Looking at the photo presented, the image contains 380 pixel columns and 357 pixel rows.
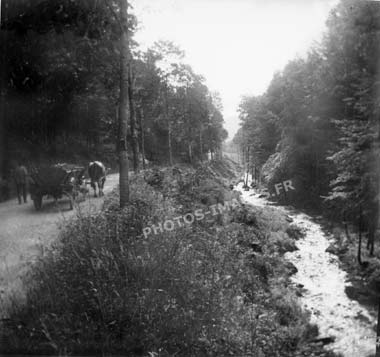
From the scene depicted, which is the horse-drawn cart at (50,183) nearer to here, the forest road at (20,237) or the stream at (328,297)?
the forest road at (20,237)

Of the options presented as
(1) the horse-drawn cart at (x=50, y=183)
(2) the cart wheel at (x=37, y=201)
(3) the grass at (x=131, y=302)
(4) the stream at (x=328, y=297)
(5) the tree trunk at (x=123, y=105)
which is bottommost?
(4) the stream at (x=328, y=297)

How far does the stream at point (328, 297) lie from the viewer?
19.0 ft

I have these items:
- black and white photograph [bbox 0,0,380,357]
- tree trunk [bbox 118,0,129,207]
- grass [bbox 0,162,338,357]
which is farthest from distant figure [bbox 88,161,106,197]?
grass [bbox 0,162,338,357]

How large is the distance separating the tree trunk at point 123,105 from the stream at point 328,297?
17.7 ft

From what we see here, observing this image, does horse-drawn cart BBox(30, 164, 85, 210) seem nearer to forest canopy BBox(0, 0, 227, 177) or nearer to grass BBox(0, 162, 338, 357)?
forest canopy BBox(0, 0, 227, 177)

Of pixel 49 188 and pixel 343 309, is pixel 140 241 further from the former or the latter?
pixel 343 309

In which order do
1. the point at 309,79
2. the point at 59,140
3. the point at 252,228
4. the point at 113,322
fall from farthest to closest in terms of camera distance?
the point at 252,228, the point at 309,79, the point at 59,140, the point at 113,322

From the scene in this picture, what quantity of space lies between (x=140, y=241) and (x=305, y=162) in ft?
20.8

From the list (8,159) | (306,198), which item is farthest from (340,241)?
(8,159)

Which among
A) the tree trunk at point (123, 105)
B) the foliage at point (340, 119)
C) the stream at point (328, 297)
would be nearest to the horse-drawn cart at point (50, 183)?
the tree trunk at point (123, 105)

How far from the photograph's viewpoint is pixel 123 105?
607 cm

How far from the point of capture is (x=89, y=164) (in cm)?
920

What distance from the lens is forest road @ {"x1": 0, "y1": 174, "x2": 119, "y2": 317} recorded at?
3.87 m

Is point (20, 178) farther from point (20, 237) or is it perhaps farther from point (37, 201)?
point (20, 237)
